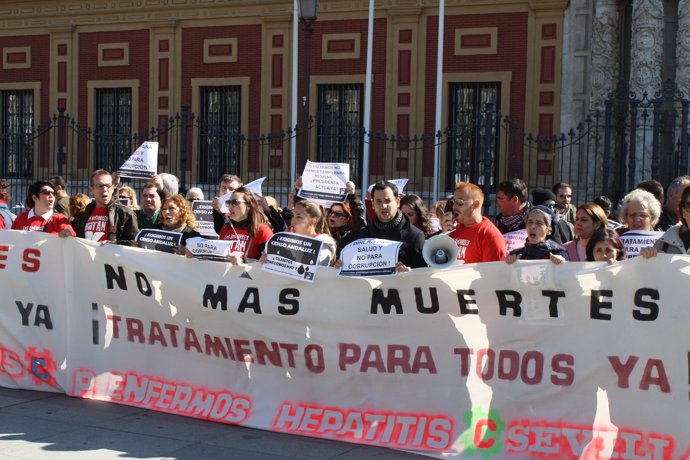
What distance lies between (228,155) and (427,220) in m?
14.6

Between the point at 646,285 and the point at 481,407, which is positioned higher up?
the point at 646,285

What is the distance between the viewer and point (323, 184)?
1030 centimetres

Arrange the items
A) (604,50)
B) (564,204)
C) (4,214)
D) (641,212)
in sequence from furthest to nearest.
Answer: (604,50)
(564,204)
(4,214)
(641,212)

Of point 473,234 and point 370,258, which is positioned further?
point 473,234

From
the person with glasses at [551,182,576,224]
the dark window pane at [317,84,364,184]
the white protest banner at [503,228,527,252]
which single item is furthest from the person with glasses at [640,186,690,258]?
the dark window pane at [317,84,364,184]

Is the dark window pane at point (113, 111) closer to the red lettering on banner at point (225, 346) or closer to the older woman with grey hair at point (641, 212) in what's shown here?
the red lettering on banner at point (225, 346)

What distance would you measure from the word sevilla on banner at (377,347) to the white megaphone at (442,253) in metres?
0.09

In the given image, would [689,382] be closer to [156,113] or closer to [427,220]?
[427,220]

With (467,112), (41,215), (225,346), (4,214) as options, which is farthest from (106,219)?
(467,112)

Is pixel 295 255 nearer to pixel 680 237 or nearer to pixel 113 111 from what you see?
pixel 680 237

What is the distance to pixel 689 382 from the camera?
20.2ft

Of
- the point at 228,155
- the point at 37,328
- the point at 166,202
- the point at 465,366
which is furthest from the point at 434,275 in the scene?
the point at 228,155

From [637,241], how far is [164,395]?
366 cm

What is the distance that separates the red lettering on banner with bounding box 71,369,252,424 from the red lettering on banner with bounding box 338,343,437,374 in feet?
2.75
